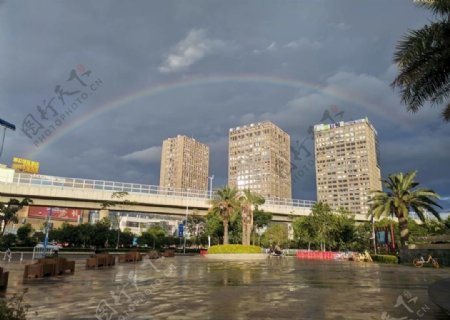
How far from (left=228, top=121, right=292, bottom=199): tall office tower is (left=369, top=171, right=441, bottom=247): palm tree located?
8806 cm

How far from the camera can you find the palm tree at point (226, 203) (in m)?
56.9

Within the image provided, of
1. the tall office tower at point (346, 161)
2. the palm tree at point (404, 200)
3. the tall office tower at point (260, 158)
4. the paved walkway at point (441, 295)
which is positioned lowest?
the paved walkway at point (441, 295)

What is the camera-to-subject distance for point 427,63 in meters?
14.2

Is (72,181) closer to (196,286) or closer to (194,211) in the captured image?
(194,211)

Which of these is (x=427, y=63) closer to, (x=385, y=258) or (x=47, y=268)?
(x=47, y=268)

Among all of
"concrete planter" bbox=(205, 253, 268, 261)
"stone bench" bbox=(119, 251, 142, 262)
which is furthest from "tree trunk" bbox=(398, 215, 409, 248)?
"stone bench" bbox=(119, 251, 142, 262)

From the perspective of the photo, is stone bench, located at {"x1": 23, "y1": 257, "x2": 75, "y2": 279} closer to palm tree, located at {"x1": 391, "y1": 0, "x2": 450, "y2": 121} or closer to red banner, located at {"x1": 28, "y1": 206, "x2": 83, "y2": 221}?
palm tree, located at {"x1": 391, "y1": 0, "x2": 450, "y2": 121}

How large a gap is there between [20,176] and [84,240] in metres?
19.9

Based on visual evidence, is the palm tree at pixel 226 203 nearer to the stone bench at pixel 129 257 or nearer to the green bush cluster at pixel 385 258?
the stone bench at pixel 129 257

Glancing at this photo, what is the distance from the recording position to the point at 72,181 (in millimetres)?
52719

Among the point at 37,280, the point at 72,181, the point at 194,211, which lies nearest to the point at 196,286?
the point at 37,280

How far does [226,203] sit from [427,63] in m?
44.4

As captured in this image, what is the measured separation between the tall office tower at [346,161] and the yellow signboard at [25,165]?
96105mm

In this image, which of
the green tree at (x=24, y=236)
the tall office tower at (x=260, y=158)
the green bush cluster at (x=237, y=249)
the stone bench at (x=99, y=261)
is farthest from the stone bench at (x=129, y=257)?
the tall office tower at (x=260, y=158)
